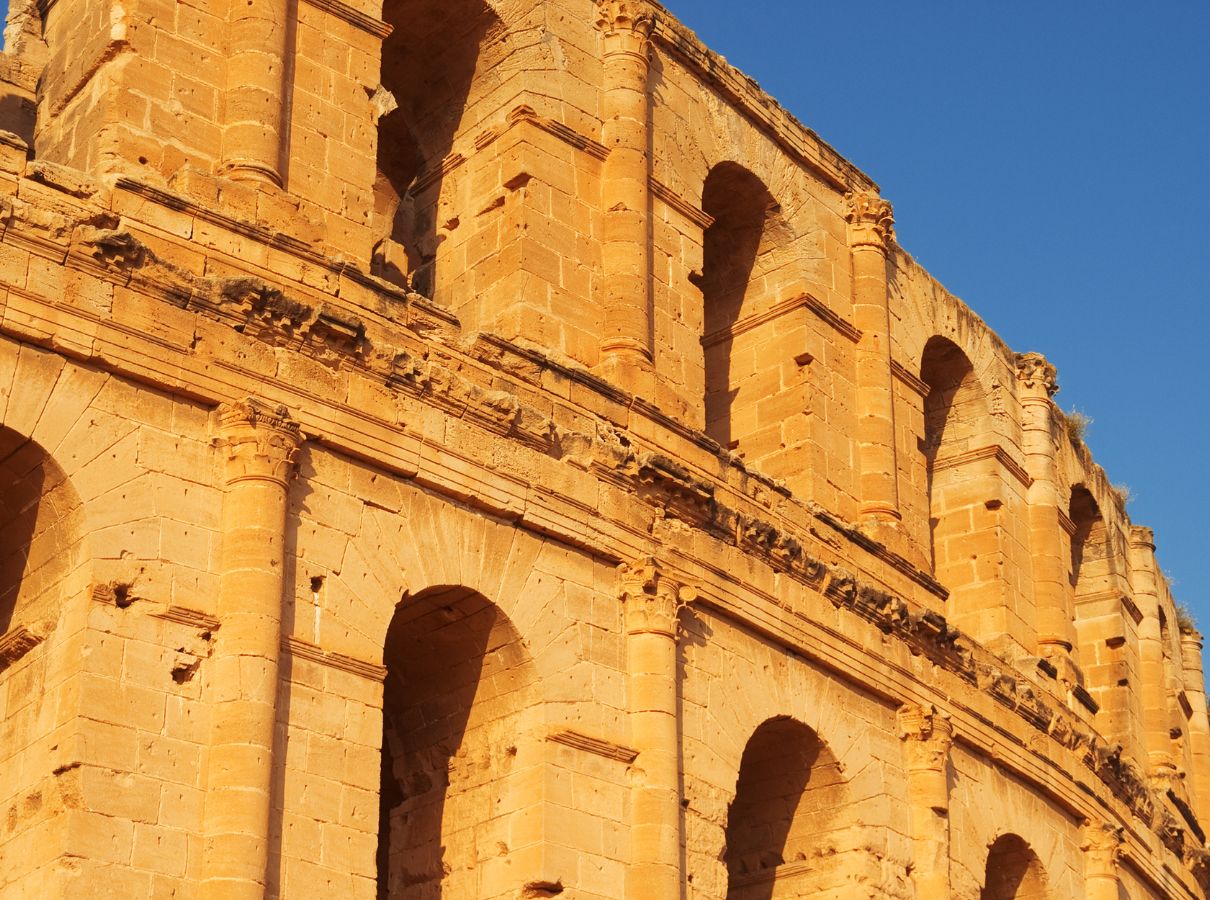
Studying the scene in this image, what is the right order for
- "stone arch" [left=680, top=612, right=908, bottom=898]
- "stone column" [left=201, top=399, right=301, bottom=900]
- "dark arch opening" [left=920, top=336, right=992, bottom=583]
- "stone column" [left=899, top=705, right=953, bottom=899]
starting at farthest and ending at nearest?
"dark arch opening" [left=920, top=336, right=992, bottom=583] < "stone column" [left=899, top=705, right=953, bottom=899] < "stone arch" [left=680, top=612, right=908, bottom=898] < "stone column" [left=201, top=399, right=301, bottom=900]

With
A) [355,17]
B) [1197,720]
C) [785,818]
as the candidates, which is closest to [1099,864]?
[785,818]

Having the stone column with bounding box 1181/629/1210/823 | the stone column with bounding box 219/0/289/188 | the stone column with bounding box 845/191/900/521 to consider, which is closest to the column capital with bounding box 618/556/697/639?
the stone column with bounding box 219/0/289/188

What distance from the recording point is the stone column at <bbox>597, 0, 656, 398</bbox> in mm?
18328

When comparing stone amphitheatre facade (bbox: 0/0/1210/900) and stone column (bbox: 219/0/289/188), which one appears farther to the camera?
stone column (bbox: 219/0/289/188)

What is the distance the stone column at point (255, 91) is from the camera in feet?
52.5

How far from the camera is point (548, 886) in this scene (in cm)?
1546

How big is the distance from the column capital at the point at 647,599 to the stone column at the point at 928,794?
351 cm

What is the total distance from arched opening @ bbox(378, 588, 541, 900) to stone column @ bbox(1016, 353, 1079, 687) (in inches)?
359

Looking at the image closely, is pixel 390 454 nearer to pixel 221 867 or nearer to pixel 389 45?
pixel 221 867

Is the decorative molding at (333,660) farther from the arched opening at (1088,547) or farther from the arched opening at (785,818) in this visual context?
the arched opening at (1088,547)

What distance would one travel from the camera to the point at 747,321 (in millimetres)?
21641

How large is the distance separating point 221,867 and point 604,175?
7.96 meters

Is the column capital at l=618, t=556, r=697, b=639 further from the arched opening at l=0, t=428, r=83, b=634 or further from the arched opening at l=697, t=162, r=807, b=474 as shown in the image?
the arched opening at l=0, t=428, r=83, b=634

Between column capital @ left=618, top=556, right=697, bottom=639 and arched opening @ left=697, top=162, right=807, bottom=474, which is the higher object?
arched opening @ left=697, top=162, right=807, bottom=474
